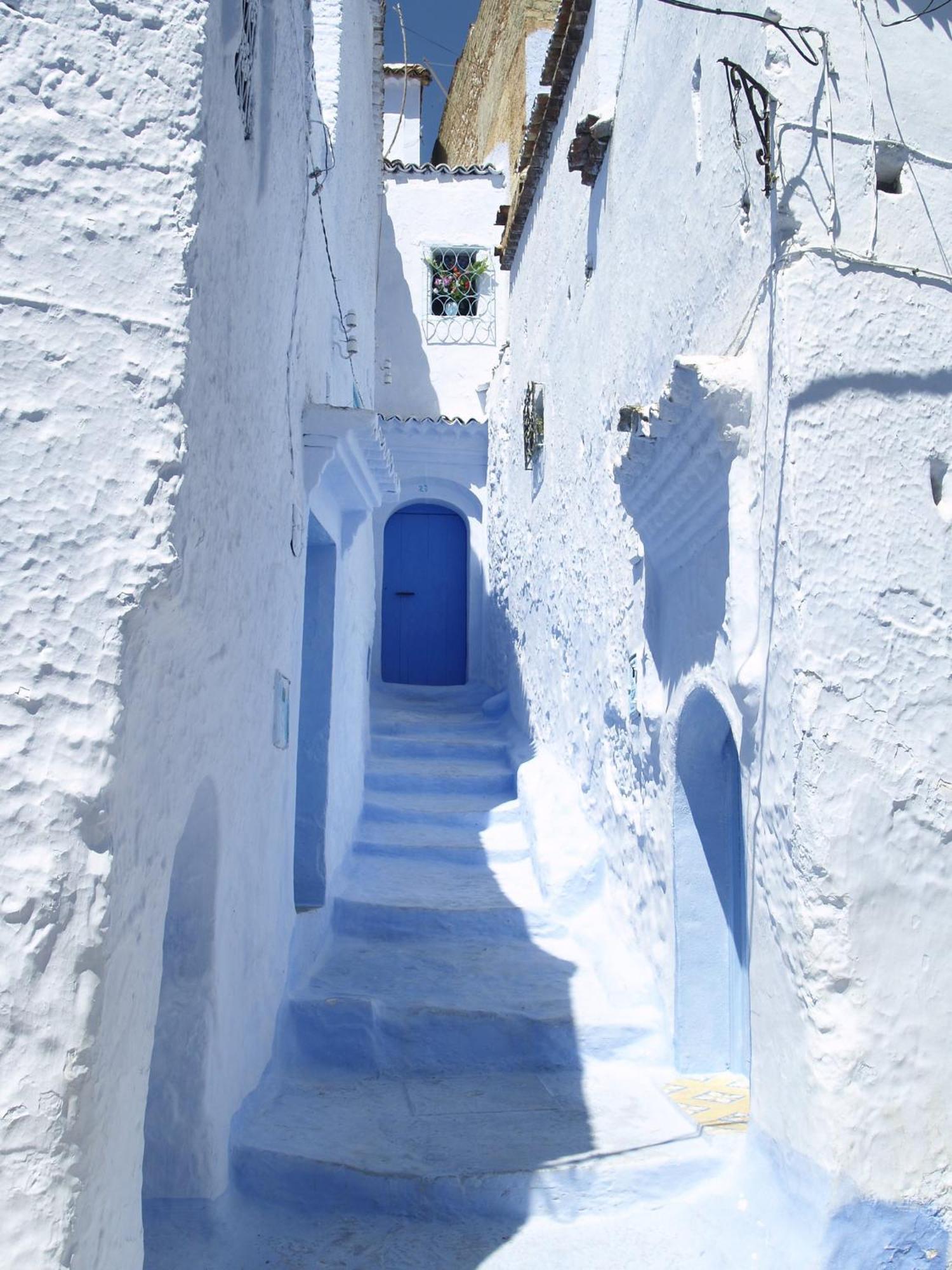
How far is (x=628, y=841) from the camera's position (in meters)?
5.74

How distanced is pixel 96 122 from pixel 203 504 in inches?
37.4

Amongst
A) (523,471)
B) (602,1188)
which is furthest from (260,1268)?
(523,471)

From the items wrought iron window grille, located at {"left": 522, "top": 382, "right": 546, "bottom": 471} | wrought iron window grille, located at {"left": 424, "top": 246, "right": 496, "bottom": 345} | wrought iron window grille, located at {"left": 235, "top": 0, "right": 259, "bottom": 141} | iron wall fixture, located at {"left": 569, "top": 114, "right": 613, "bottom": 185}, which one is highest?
wrought iron window grille, located at {"left": 424, "top": 246, "right": 496, "bottom": 345}

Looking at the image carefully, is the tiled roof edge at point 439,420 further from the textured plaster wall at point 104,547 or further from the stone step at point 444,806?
the textured plaster wall at point 104,547

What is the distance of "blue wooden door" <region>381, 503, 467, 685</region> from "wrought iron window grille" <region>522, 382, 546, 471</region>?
9.29 ft

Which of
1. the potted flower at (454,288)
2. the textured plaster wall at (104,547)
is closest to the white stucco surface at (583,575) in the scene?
the textured plaster wall at (104,547)

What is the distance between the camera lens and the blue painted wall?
593cm

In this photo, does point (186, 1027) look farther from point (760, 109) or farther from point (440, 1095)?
point (760, 109)

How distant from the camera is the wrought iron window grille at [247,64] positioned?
11.3 ft

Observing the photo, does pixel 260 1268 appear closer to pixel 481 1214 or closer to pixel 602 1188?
pixel 481 1214

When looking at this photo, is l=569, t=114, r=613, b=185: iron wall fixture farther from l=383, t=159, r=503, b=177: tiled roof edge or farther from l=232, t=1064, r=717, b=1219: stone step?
l=383, t=159, r=503, b=177: tiled roof edge

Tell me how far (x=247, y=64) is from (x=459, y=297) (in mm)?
8612

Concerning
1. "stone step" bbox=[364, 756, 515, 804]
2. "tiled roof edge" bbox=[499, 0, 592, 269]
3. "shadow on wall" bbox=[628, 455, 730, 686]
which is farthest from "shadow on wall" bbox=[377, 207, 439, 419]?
"shadow on wall" bbox=[628, 455, 730, 686]

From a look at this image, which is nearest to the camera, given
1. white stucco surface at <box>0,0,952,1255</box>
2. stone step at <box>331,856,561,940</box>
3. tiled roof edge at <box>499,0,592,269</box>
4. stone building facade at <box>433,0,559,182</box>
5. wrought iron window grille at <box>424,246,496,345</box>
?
white stucco surface at <box>0,0,952,1255</box>
